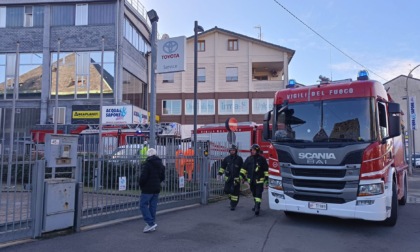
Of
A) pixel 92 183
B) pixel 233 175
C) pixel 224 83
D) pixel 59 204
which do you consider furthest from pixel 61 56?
pixel 59 204

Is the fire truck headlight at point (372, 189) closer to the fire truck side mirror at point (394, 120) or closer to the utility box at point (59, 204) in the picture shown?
the fire truck side mirror at point (394, 120)

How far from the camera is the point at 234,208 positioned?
11039 mm

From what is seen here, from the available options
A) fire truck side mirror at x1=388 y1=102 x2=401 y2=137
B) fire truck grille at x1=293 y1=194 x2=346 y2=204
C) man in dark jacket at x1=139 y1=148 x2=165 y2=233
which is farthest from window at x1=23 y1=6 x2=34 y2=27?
fire truck side mirror at x1=388 y1=102 x2=401 y2=137

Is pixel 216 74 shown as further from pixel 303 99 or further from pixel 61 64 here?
pixel 303 99

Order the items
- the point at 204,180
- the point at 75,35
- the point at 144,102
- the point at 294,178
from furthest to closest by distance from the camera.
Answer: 1. the point at 144,102
2. the point at 75,35
3. the point at 204,180
4. the point at 294,178

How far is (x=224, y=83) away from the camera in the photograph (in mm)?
39438

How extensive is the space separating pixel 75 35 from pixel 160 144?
23029 mm

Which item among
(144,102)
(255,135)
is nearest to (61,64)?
(144,102)

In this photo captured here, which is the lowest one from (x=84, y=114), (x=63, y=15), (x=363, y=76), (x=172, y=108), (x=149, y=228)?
(x=149, y=228)

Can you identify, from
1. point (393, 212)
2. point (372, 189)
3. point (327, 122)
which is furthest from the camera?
point (393, 212)

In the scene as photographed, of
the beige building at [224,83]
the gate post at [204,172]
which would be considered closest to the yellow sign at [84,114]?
the beige building at [224,83]

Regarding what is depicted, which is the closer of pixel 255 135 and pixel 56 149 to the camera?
pixel 56 149

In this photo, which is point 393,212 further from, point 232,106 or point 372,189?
point 232,106

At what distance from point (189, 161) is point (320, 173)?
15.5ft
